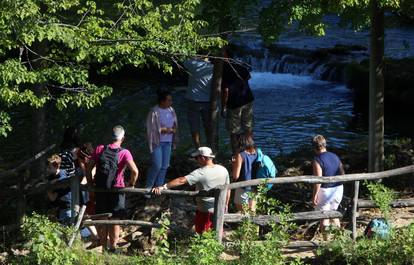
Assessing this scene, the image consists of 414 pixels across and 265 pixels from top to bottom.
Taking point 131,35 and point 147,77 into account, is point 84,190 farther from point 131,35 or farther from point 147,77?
point 147,77

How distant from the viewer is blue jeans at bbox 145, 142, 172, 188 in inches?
410

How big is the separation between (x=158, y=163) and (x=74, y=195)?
69.8 inches

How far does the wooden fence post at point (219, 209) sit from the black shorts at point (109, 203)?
4.63 ft

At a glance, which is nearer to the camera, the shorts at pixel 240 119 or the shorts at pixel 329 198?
the shorts at pixel 329 198

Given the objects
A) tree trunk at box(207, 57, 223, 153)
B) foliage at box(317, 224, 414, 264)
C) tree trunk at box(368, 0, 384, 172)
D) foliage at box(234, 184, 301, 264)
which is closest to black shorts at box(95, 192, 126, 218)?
foliage at box(234, 184, 301, 264)

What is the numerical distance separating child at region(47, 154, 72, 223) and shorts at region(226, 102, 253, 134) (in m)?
3.21

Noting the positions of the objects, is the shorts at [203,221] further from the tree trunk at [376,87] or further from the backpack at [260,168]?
the tree trunk at [376,87]

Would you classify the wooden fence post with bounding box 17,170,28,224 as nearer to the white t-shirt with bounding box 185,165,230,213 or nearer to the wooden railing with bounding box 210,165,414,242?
the white t-shirt with bounding box 185,165,230,213

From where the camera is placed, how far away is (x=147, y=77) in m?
28.2

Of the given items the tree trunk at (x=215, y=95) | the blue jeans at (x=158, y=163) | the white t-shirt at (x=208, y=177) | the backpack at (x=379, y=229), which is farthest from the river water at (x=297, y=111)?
the backpack at (x=379, y=229)

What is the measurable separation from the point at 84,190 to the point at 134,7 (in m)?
2.34

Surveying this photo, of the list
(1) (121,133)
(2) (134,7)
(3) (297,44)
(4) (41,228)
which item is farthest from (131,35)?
(3) (297,44)

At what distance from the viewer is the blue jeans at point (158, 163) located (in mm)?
10406

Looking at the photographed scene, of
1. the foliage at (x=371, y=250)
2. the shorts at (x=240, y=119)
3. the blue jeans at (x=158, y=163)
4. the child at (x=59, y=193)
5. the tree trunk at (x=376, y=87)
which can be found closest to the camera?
the foliage at (x=371, y=250)
